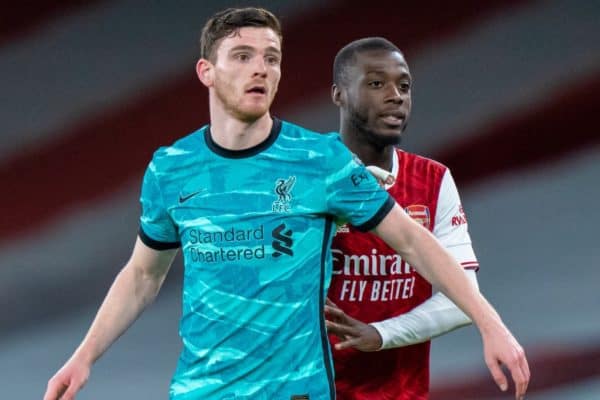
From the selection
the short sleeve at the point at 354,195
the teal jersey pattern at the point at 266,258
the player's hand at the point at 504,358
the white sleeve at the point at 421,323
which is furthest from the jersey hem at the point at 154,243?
the player's hand at the point at 504,358

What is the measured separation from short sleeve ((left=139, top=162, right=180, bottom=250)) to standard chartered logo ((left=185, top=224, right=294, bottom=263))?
0.44ft

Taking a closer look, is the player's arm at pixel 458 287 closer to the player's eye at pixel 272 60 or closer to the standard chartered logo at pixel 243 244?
the standard chartered logo at pixel 243 244

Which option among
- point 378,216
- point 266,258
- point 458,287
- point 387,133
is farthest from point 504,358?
point 387,133

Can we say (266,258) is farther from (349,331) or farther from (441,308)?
(441,308)

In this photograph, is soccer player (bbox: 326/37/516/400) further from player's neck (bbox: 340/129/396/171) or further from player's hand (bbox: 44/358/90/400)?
player's hand (bbox: 44/358/90/400)

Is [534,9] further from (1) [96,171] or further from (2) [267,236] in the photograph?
(2) [267,236]

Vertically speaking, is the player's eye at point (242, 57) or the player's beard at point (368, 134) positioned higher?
the player's eye at point (242, 57)

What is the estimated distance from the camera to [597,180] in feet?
15.2

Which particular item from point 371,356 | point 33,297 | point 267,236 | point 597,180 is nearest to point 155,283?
point 267,236

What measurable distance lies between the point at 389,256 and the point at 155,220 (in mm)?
535

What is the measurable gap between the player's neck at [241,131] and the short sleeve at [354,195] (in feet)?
0.43

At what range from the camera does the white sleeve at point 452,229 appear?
270 centimetres

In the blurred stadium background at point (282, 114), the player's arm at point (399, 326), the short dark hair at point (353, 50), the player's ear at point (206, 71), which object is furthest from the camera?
the blurred stadium background at point (282, 114)

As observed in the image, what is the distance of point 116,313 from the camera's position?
2424mm
